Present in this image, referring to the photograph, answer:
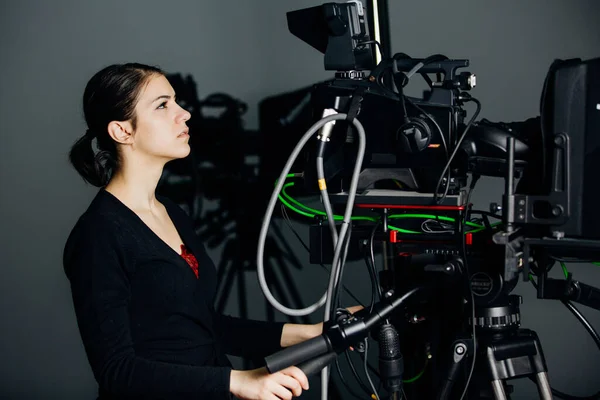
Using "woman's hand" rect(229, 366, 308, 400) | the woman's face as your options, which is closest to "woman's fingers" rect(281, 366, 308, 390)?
"woman's hand" rect(229, 366, 308, 400)

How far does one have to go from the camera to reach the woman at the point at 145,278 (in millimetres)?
1354

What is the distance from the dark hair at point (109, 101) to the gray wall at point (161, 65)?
55 centimetres

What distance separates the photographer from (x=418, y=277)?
1332 millimetres

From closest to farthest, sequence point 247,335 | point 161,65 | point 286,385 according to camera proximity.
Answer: point 286,385, point 247,335, point 161,65

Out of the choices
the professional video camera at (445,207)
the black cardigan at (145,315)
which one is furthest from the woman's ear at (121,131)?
the professional video camera at (445,207)

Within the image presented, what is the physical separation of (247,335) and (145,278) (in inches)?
14.3

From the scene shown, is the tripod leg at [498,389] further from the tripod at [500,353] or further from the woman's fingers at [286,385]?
the woman's fingers at [286,385]

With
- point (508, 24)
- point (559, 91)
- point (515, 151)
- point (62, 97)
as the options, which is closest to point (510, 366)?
point (515, 151)

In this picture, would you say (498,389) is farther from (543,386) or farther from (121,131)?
(121,131)

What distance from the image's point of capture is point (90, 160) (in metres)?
1.68

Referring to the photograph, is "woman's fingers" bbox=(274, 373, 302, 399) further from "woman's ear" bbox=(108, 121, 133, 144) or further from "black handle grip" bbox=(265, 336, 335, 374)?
"woman's ear" bbox=(108, 121, 133, 144)

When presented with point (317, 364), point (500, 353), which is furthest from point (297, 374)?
point (500, 353)

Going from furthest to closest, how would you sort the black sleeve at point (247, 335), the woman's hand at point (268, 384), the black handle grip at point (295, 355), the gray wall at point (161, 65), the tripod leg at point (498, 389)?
the gray wall at point (161, 65)
the black sleeve at point (247, 335)
the tripod leg at point (498, 389)
the woman's hand at point (268, 384)
the black handle grip at point (295, 355)

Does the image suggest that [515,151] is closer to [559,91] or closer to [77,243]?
[559,91]
